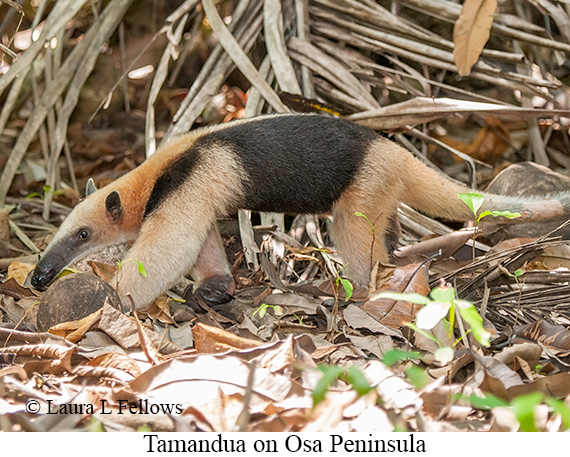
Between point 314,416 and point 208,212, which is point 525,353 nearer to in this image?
point 314,416

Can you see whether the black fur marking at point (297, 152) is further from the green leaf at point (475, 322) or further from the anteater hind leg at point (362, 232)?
the green leaf at point (475, 322)

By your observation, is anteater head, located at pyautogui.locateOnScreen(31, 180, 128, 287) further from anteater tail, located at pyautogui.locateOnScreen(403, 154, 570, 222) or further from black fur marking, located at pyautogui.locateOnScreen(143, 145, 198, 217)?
anteater tail, located at pyautogui.locateOnScreen(403, 154, 570, 222)

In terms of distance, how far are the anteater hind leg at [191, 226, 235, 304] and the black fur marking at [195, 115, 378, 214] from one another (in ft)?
2.22

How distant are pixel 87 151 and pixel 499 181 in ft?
15.9

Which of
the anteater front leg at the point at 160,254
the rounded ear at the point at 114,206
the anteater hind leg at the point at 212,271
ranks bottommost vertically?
the anteater hind leg at the point at 212,271

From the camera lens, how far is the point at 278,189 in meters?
4.74

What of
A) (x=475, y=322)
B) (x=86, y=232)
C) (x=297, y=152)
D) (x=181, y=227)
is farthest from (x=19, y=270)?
(x=475, y=322)

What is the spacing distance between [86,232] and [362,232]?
194cm

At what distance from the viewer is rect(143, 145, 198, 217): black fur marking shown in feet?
15.1

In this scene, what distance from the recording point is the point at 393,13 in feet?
19.7

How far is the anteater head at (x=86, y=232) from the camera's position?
4.68 m

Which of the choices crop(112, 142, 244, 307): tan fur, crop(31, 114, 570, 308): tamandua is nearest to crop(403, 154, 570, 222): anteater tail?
crop(31, 114, 570, 308): tamandua

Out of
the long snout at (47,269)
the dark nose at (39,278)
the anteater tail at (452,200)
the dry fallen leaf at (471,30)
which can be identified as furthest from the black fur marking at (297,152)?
the dark nose at (39,278)
